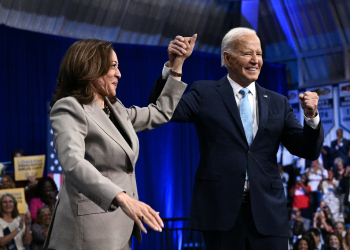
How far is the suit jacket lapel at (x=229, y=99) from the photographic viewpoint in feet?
7.11

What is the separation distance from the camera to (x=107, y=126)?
1.57 metres

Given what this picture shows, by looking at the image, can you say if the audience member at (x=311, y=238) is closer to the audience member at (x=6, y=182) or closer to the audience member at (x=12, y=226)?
the audience member at (x=12, y=226)

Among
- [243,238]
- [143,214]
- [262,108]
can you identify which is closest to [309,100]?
[262,108]

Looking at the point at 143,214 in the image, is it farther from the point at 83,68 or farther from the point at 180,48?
the point at 180,48

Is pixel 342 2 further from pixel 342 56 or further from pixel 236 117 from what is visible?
pixel 236 117

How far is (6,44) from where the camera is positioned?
5.27 metres

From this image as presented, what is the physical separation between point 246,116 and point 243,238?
22.0 inches

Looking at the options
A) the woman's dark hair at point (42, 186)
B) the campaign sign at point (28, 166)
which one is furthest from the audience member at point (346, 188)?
the campaign sign at point (28, 166)

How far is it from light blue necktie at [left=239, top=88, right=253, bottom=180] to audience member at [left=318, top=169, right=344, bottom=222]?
15.6 ft

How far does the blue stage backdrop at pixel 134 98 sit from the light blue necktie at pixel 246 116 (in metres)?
3.67

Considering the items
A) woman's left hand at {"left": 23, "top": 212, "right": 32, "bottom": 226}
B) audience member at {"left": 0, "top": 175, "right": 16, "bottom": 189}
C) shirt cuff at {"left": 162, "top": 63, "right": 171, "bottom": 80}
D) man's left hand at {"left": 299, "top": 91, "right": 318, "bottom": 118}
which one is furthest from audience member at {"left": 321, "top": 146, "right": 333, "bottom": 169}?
shirt cuff at {"left": 162, "top": 63, "right": 171, "bottom": 80}

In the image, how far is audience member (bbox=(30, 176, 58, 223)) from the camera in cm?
500

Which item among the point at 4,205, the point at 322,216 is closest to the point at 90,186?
the point at 4,205

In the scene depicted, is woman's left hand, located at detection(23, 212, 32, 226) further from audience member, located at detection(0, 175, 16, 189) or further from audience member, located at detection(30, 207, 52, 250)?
audience member, located at detection(0, 175, 16, 189)
